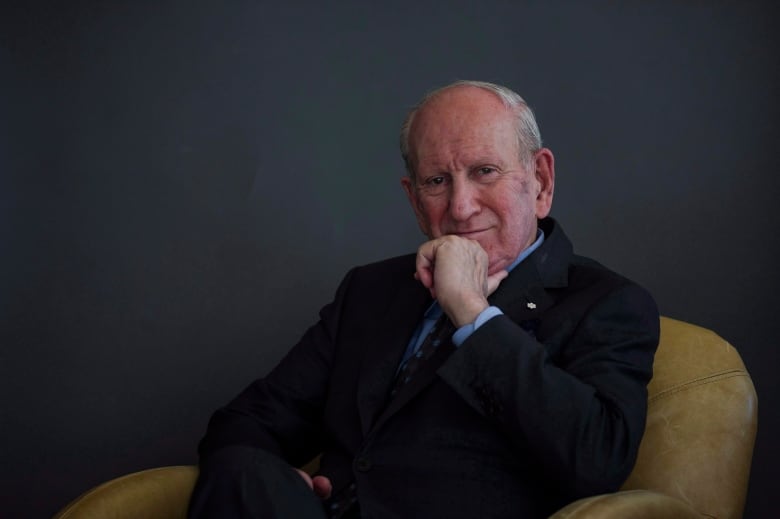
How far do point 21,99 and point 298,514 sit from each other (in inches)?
67.9

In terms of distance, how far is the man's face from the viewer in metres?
2.03

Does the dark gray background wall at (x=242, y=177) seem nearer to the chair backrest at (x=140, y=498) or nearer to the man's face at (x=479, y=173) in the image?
the man's face at (x=479, y=173)

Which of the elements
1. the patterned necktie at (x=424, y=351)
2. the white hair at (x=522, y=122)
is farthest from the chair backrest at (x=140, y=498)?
the white hair at (x=522, y=122)

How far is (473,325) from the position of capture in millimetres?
1801

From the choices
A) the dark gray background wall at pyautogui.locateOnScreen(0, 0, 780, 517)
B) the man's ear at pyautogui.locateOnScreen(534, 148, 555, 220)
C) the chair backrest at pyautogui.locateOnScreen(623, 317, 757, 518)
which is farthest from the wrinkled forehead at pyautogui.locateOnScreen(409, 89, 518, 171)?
the dark gray background wall at pyautogui.locateOnScreen(0, 0, 780, 517)

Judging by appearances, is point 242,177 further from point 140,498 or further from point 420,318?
point 140,498

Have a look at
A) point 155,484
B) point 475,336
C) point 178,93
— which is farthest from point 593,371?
point 178,93

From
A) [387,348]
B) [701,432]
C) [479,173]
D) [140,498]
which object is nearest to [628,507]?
[701,432]

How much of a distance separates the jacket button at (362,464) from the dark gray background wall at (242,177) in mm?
979

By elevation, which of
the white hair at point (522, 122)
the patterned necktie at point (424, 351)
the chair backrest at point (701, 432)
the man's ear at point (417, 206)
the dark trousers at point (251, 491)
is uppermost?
the white hair at point (522, 122)

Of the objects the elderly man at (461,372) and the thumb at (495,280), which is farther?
the thumb at (495,280)

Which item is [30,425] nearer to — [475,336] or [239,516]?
[239,516]

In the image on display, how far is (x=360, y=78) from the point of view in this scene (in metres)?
2.83

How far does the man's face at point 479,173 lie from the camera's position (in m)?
2.03
